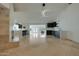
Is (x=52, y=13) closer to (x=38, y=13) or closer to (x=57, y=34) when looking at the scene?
(x=38, y=13)

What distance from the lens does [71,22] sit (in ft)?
10.5

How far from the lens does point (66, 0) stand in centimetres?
75

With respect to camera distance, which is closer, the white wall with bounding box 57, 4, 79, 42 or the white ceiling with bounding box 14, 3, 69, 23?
the white ceiling with bounding box 14, 3, 69, 23

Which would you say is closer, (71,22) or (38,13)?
(38,13)

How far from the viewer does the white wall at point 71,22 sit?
289cm

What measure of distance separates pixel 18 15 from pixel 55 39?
1.55 metres

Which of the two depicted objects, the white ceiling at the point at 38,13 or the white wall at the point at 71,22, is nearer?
the white ceiling at the point at 38,13

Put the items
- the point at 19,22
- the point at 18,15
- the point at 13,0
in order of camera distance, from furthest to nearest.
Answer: the point at 19,22 < the point at 18,15 < the point at 13,0

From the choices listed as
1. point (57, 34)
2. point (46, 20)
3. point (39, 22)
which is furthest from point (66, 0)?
point (57, 34)

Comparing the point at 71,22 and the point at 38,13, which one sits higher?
the point at 38,13

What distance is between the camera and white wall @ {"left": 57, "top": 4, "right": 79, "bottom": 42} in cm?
289

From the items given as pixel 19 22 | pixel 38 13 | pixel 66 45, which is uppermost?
pixel 38 13

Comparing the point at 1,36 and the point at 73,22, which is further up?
the point at 73,22

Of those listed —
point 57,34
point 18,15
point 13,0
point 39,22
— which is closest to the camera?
point 13,0
